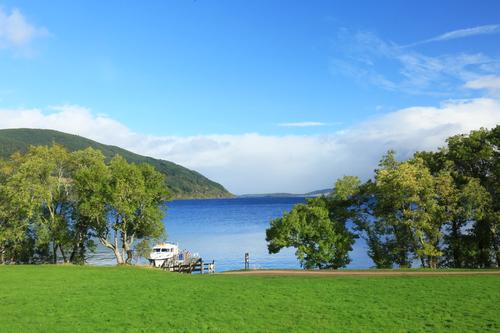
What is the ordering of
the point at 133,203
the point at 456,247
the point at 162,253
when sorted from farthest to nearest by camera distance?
the point at 162,253 → the point at 133,203 → the point at 456,247

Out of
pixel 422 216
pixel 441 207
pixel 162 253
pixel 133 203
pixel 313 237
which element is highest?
pixel 133 203

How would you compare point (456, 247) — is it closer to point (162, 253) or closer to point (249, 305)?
point (249, 305)

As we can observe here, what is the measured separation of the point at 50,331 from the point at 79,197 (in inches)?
1379

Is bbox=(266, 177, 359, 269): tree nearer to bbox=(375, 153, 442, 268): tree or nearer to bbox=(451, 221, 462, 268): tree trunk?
bbox=(375, 153, 442, 268): tree

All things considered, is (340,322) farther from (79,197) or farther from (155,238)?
(79,197)

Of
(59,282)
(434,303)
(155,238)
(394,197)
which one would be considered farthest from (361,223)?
(59,282)

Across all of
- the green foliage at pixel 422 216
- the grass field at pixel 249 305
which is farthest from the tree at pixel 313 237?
the grass field at pixel 249 305

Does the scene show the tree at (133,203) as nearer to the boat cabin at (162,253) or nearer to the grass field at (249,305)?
the grass field at (249,305)

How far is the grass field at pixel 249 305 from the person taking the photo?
16391 millimetres

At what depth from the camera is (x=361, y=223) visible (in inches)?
1785

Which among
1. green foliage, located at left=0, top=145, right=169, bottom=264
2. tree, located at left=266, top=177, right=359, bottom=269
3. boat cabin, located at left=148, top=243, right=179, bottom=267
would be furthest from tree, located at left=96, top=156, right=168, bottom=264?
boat cabin, located at left=148, top=243, right=179, bottom=267

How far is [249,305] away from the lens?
20.2 meters

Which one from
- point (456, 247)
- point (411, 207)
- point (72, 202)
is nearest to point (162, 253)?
point (72, 202)

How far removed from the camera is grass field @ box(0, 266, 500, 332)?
53.8 ft
